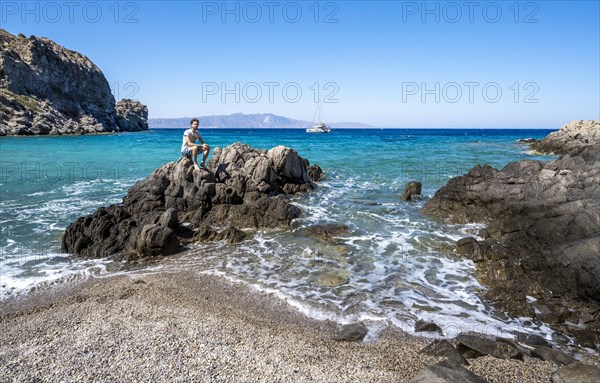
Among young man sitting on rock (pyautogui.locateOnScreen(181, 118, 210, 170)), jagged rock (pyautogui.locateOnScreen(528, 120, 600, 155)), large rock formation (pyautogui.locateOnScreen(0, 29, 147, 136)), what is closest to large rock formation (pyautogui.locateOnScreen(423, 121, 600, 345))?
young man sitting on rock (pyautogui.locateOnScreen(181, 118, 210, 170))

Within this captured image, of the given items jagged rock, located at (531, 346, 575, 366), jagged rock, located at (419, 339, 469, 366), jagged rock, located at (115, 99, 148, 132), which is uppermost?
jagged rock, located at (115, 99, 148, 132)

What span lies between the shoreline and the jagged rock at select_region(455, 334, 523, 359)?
18cm

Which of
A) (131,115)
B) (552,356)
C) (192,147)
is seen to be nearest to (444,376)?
(552,356)

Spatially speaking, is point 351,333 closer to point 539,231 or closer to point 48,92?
point 539,231

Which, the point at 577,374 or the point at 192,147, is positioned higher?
the point at 192,147

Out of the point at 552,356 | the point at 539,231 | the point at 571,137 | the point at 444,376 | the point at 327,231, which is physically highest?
the point at 571,137

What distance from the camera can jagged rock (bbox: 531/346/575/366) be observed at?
22.5ft

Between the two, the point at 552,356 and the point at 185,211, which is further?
the point at 185,211

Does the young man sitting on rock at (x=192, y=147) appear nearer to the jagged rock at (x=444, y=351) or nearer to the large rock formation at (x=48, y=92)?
the jagged rock at (x=444, y=351)

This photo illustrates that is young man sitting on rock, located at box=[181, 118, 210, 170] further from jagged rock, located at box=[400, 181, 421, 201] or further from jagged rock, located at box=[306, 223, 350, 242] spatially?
jagged rock, located at box=[400, 181, 421, 201]

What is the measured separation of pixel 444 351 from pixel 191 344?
4872mm

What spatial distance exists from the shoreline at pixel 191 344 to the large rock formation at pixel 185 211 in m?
3.52

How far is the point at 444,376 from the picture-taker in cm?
548

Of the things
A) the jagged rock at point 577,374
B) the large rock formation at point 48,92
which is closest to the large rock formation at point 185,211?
the jagged rock at point 577,374
